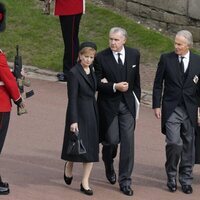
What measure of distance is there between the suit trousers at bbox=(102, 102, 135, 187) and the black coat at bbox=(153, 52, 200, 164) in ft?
1.10

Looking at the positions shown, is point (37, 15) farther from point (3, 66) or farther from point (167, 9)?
point (3, 66)

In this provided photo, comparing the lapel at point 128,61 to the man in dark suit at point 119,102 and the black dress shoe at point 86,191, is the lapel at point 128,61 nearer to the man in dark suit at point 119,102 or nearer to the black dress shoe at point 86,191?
the man in dark suit at point 119,102

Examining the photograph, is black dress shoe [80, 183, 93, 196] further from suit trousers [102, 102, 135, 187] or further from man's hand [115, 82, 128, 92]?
man's hand [115, 82, 128, 92]

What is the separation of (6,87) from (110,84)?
1030mm

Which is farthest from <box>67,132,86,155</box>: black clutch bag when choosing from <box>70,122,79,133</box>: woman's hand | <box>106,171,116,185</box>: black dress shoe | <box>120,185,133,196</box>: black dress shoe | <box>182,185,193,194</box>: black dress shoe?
<box>182,185,193,194</box>: black dress shoe

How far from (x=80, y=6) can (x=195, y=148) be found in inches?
172

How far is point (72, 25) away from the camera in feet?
42.8

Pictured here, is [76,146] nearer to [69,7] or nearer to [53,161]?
[53,161]

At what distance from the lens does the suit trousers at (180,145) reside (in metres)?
8.94

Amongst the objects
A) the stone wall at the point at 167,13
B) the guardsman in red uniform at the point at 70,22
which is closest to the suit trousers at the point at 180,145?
the guardsman in red uniform at the point at 70,22

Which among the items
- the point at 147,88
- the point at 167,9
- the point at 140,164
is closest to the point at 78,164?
the point at 140,164

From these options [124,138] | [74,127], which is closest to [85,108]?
[74,127]

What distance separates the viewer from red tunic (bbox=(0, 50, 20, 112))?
339 inches

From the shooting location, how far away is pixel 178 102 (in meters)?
8.98
